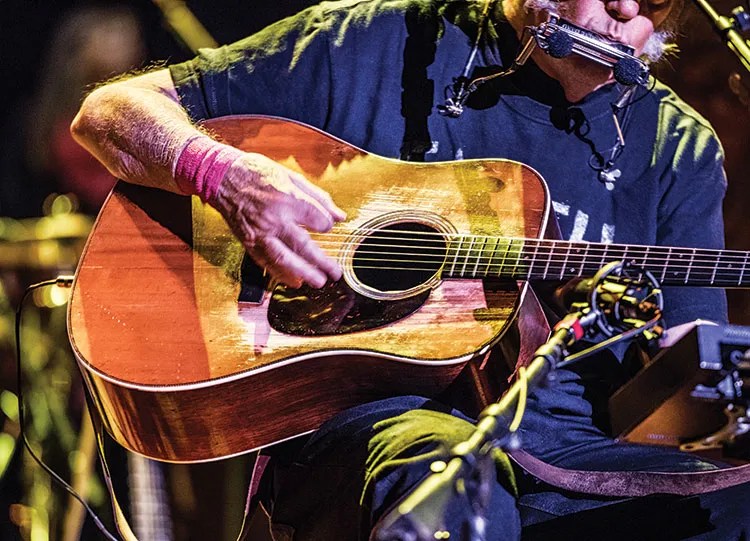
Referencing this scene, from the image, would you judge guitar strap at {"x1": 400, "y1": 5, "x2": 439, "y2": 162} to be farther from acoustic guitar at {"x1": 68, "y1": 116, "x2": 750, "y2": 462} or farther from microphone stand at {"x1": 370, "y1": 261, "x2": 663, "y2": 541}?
microphone stand at {"x1": 370, "y1": 261, "x2": 663, "y2": 541}

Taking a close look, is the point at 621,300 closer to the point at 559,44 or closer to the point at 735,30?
the point at 559,44

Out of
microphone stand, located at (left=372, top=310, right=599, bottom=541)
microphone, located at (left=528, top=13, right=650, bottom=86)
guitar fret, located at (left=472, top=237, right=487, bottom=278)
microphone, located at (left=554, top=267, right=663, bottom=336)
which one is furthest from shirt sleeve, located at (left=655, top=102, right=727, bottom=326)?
microphone stand, located at (left=372, top=310, right=599, bottom=541)

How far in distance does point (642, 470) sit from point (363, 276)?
73cm

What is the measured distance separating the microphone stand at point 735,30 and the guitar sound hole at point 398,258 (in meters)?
0.81

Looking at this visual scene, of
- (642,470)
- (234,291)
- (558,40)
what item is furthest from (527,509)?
(558,40)

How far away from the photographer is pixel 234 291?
178cm

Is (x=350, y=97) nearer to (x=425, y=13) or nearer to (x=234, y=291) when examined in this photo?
(x=425, y=13)

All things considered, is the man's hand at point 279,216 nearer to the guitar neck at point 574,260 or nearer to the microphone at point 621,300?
the guitar neck at point 574,260

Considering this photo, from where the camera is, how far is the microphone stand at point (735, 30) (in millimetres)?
1845

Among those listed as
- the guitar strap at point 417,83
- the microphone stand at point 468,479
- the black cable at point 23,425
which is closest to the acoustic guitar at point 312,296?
the guitar strap at point 417,83

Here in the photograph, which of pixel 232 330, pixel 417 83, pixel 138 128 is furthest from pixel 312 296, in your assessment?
pixel 417 83

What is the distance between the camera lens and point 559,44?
1854 mm

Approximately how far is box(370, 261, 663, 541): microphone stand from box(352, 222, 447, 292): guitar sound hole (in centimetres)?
52

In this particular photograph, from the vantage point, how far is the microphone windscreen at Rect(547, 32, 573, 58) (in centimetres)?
185
